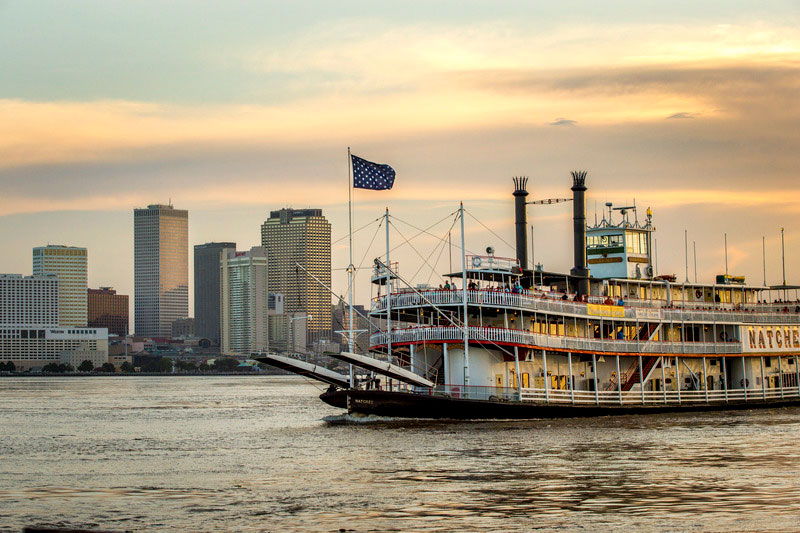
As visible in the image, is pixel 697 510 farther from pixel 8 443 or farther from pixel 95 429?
pixel 95 429

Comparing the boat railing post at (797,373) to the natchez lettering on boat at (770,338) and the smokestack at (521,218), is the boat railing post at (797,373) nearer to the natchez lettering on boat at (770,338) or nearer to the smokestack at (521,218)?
the natchez lettering on boat at (770,338)

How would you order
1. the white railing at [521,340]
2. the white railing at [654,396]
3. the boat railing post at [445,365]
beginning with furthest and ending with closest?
the white railing at [654,396] < the boat railing post at [445,365] < the white railing at [521,340]

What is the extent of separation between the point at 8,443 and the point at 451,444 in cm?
2211

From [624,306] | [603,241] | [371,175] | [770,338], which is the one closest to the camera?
[371,175]

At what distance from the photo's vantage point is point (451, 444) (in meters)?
44.4

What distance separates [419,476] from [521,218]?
30689 mm

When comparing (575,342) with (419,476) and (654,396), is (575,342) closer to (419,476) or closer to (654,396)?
(654,396)

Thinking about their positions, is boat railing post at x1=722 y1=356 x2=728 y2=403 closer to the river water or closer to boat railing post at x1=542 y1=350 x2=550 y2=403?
the river water

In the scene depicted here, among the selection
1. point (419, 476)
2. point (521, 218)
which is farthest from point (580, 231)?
point (419, 476)

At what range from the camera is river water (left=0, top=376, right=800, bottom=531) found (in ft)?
90.5

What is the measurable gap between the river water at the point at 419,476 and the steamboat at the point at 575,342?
56.9 inches

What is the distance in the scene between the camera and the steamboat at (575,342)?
172ft

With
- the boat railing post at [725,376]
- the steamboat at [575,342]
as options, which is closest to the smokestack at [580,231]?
the steamboat at [575,342]

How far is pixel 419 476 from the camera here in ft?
115
